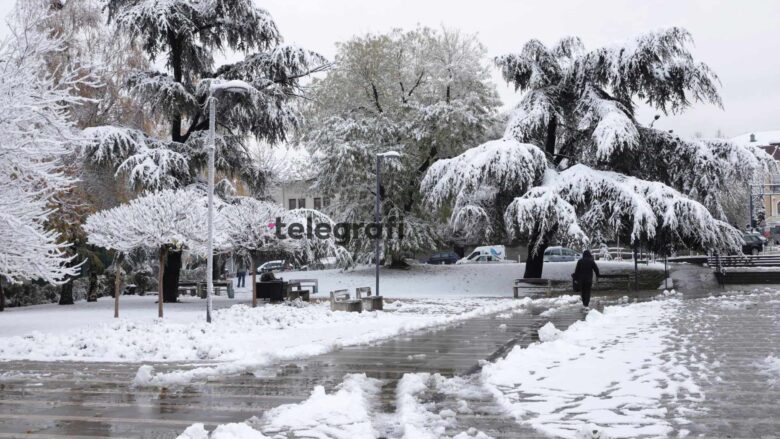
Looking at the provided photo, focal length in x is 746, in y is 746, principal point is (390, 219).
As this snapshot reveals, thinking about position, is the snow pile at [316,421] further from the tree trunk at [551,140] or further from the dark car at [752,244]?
the dark car at [752,244]

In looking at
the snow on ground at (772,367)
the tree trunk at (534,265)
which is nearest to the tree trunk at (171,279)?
the tree trunk at (534,265)

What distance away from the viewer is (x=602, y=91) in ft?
114

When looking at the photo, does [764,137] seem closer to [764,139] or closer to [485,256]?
[764,139]

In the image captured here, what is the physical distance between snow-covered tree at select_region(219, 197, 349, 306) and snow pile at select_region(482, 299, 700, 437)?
1207 centimetres

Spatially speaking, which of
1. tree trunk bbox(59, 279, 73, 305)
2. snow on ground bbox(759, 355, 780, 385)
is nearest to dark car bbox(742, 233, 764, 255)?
tree trunk bbox(59, 279, 73, 305)

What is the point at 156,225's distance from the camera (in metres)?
20.3

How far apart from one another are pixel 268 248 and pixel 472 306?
7.20 m

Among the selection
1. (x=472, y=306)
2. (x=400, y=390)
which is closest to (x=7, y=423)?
(x=400, y=390)

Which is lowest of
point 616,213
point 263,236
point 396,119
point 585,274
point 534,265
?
point 585,274

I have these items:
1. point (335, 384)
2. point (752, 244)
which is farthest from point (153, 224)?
point (752, 244)

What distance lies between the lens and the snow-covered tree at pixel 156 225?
20.3 meters

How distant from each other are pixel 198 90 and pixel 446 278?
1799 cm

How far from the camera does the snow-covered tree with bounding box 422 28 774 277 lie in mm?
30438

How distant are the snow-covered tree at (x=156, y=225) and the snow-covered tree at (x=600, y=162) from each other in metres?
14.0
